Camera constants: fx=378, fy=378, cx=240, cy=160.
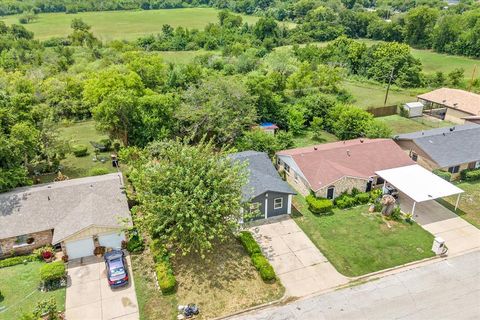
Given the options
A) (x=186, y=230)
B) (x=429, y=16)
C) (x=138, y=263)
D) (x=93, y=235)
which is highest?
(x=429, y=16)

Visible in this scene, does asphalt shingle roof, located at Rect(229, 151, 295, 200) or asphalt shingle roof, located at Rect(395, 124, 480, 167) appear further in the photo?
asphalt shingle roof, located at Rect(395, 124, 480, 167)

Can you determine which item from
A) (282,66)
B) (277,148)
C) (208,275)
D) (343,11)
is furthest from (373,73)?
(208,275)

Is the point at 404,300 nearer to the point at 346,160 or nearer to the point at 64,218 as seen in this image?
the point at 346,160

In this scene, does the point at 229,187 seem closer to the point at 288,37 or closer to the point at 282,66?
the point at 282,66

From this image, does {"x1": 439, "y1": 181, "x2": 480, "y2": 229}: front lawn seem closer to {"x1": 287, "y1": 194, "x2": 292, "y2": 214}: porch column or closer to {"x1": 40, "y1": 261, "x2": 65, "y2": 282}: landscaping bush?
{"x1": 287, "y1": 194, "x2": 292, "y2": 214}: porch column

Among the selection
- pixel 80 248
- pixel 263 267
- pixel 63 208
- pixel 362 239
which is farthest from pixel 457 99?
pixel 63 208

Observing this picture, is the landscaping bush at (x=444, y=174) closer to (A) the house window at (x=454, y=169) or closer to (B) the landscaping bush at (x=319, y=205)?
(A) the house window at (x=454, y=169)

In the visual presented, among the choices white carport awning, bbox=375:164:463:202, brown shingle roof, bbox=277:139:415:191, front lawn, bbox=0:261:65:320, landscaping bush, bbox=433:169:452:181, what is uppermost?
brown shingle roof, bbox=277:139:415:191

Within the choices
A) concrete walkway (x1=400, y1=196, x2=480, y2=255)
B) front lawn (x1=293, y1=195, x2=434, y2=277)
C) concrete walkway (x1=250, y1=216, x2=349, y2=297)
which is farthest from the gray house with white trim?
concrete walkway (x1=400, y1=196, x2=480, y2=255)
